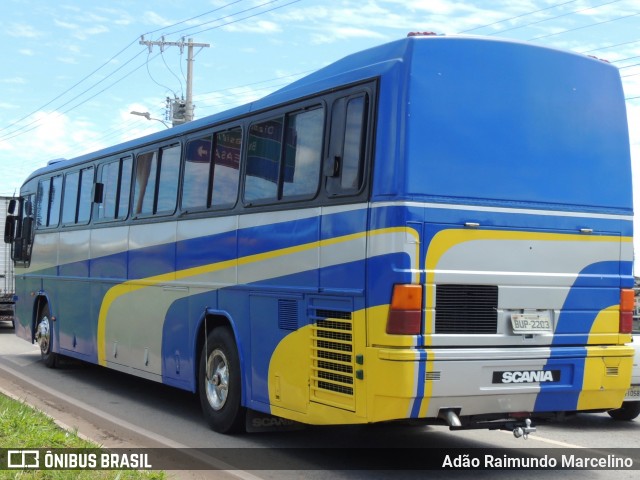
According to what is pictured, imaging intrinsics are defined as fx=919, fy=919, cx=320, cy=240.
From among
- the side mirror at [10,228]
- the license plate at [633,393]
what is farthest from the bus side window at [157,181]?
the side mirror at [10,228]

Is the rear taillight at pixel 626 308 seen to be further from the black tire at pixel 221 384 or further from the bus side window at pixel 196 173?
the bus side window at pixel 196 173

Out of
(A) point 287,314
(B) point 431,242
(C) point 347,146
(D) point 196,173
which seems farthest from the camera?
(D) point 196,173

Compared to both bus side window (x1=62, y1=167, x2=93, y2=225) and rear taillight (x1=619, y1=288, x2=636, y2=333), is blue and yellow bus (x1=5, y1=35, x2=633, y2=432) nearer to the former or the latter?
rear taillight (x1=619, y1=288, x2=636, y2=333)

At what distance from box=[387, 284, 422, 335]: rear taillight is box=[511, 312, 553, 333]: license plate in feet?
3.13

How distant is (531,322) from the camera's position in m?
7.50

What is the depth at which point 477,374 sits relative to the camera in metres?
7.17

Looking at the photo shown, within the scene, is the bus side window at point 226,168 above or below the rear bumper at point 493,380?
above

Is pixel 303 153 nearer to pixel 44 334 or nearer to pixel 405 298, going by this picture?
pixel 405 298

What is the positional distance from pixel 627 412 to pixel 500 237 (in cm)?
535

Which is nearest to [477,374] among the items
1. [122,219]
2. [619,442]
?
[619,442]

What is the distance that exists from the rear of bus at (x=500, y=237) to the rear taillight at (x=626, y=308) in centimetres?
1

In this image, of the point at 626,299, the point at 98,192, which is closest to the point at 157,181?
the point at 98,192

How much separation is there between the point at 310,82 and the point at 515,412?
3419 mm

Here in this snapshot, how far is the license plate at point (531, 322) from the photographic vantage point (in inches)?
293
